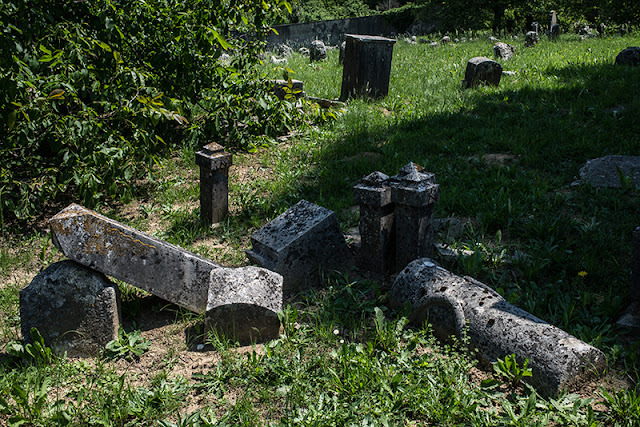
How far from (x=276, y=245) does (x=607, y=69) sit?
8.16 m

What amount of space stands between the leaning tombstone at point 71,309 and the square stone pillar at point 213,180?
5.75 ft

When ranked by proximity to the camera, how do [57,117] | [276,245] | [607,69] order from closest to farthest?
[276,245] < [57,117] < [607,69]

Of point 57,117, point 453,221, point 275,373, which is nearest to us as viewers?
A: point 275,373

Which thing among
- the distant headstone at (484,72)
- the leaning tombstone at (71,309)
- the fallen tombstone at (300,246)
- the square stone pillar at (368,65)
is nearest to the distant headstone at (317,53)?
the square stone pillar at (368,65)

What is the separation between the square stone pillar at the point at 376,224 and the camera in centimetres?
380

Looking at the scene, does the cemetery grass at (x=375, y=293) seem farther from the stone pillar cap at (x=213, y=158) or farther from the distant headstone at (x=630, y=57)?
the distant headstone at (x=630, y=57)

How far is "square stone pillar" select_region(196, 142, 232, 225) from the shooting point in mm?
4773

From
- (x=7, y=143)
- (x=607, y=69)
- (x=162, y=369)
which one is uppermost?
(x=607, y=69)

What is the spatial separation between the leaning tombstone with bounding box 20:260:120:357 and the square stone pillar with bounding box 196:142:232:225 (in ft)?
5.75

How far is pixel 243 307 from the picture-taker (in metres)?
3.24

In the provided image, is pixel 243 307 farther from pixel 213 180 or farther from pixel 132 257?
pixel 213 180

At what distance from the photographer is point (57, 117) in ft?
16.4

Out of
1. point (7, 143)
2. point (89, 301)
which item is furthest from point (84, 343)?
point (7, 143)

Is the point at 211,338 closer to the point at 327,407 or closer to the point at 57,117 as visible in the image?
the point at 327,407
